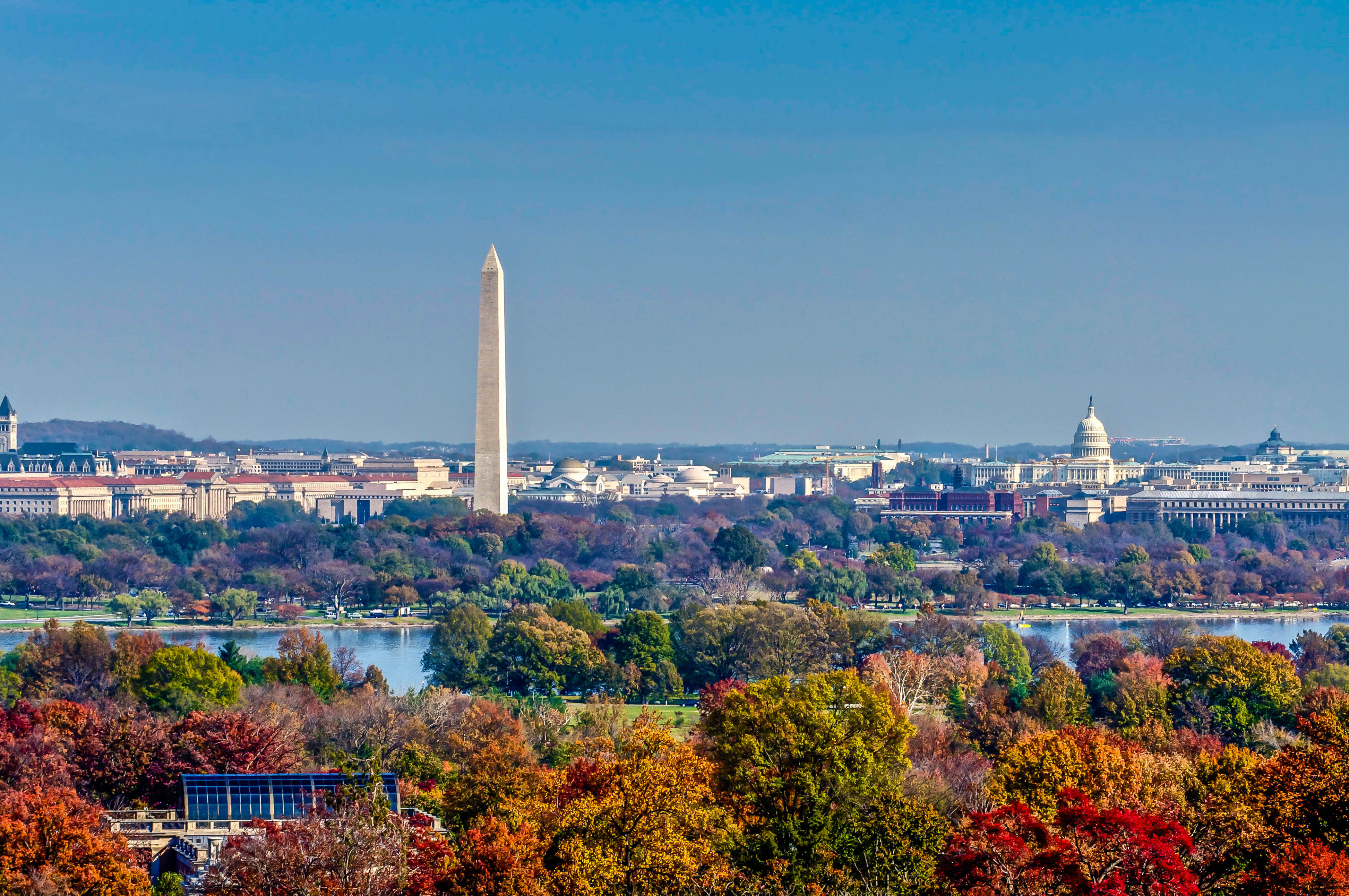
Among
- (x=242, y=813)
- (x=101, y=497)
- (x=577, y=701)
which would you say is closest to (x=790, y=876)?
(x=242, y=813)

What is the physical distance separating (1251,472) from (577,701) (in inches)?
5028

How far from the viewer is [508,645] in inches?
2069

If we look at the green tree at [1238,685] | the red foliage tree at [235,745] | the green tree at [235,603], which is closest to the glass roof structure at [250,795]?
the red foliage tree at [235,745]

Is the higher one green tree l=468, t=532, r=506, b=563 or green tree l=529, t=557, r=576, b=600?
green tree l=468, t=532, r=506, b=563

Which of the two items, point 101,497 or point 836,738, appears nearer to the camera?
point 836,738

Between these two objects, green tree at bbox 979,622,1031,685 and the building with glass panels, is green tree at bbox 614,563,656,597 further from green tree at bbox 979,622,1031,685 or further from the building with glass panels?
the building with glass panels

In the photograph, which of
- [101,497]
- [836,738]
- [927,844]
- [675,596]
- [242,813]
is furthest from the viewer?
[101,497]

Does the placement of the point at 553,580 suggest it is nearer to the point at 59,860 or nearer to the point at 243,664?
the point at 243,664

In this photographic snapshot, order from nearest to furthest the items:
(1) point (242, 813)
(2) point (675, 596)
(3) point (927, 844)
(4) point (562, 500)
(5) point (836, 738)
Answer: (3) point (927, 844) < (5) point (836, 738) < (1) point (242, 813) < (2) point (675, 596) < (4) point (562, 500)

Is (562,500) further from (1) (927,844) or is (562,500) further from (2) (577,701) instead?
(1) (927,844)

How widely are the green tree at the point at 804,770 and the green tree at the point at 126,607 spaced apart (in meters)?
46.9

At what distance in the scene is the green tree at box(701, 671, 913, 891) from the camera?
2408cm

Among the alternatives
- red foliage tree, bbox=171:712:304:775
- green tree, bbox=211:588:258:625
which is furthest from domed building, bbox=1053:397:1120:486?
red foliage tree, bbox=171:712:304:775

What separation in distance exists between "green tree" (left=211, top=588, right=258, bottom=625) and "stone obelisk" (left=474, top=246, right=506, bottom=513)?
12270 millimetres
